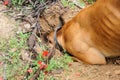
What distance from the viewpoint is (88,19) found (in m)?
4.30

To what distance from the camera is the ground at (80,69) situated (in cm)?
405

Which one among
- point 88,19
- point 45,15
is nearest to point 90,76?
point 88,19

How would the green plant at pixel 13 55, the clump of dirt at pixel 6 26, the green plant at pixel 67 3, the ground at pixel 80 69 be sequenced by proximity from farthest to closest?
the green plant at pixel 67 3 → the clump of dirt at pixel 6 26 → the ground at pixel 80 69 → the green plant at pixel 13 55

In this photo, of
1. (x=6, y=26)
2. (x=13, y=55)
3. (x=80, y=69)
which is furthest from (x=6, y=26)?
(x=80, y=69)

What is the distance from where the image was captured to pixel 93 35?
4.34 metres

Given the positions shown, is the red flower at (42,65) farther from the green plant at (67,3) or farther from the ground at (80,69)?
the green plant at (67,3)

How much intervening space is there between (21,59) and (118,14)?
3.97 ft

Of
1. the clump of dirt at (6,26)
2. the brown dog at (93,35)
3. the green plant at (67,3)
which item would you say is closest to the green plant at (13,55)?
the clump of dirt at (6,26)

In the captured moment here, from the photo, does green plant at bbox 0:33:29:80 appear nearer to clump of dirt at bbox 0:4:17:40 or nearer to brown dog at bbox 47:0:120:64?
clump of dirt at bbox 0:4:17:40

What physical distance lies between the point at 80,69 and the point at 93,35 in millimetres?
454

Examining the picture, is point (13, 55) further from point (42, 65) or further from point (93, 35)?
point (93, 35)

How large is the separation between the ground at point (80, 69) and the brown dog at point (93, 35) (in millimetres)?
152

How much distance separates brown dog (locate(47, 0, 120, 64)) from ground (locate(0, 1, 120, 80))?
152mm

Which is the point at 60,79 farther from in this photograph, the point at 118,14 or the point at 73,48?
the point at 118,14
